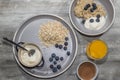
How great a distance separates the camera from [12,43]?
1.73 meters

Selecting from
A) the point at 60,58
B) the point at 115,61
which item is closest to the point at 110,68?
the point at 115,61

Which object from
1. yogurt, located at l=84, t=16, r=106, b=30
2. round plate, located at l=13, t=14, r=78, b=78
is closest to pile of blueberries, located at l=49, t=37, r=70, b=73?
Result: round plate, located at l=13, t=14, r=78, b=78

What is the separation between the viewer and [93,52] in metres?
1.75

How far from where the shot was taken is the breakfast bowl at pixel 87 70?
1733 millimetres

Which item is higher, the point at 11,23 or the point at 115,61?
the point at 11,23

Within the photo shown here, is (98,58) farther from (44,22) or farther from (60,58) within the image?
(44,22)

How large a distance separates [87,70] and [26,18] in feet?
1.07

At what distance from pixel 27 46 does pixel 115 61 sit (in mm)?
351

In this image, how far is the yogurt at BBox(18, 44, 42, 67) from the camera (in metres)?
1.71

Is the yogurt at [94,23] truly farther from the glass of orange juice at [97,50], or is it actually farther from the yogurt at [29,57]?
the yogurt at [29,57]

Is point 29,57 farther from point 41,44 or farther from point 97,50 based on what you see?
point 97,50

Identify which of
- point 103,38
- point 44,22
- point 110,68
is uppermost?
point 44,22

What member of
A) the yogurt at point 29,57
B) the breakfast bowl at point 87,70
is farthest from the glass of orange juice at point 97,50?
the yogurt at point 29,57

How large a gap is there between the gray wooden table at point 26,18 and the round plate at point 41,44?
1.0 inches
